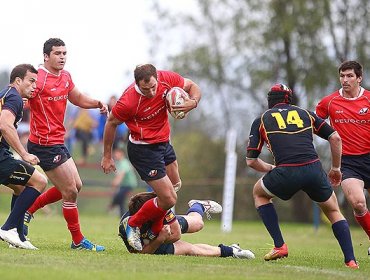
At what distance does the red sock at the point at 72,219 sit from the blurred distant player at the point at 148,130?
0.72 metres

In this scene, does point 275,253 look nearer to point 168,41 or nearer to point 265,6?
point 265,6

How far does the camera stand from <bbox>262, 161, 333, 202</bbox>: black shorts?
988 cm

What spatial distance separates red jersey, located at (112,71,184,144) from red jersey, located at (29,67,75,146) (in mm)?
1050

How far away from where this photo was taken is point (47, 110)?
11164mm

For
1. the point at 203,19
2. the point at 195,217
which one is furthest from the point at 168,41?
the point at 195,217

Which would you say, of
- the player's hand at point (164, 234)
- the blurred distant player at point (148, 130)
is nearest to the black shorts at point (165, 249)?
the player's hand at point (164, 234)

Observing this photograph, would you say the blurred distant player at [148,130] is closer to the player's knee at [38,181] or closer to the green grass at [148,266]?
the green grass at [148,266]

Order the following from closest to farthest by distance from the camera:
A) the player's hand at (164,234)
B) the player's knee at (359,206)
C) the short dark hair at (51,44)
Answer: the player's hand at (164,234) → the short dark hair at (51,44) → the player's knee at (359,206)

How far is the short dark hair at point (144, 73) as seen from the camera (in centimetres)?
1024

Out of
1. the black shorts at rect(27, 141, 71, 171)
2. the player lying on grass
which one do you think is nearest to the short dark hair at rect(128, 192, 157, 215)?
the player lying on grass

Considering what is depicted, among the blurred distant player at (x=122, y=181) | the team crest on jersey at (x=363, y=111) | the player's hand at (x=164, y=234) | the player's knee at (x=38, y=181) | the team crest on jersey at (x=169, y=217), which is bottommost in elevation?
the blurred distant player at (x=122, y=181)

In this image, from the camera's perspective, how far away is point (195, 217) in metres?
11.5

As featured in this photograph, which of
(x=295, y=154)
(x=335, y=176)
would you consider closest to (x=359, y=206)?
(x=335, y=176)

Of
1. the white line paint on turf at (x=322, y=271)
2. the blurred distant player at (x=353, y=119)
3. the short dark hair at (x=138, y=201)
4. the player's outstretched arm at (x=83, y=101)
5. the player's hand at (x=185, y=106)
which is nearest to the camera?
the white line paint on turf at (x=322, y=271)
